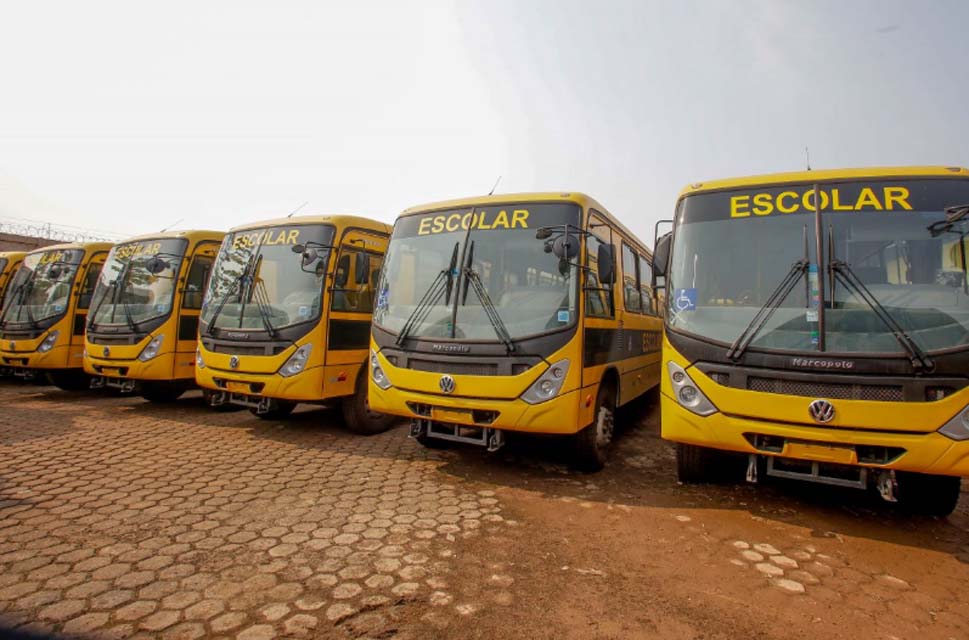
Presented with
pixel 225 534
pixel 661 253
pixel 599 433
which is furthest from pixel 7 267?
pixel 661 253

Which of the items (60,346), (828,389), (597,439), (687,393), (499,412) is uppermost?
(60,346)

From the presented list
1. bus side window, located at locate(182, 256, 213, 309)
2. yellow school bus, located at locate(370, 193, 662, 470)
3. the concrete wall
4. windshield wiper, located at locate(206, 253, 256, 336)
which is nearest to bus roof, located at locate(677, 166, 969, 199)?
yellow school bus, located at locate(370, 193, 662, 470)

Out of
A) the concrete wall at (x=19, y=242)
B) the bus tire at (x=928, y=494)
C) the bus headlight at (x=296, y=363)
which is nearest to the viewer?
the bus tire at (x=928, y=494)

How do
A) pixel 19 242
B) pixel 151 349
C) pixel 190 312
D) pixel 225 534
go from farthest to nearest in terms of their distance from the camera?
pixel 19 242
pixel 190 312
pixel 151 349
pixel 225 534

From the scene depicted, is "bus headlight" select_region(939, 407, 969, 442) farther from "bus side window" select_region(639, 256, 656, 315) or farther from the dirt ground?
"bus side window" select_region(639, 256, 656, 315)

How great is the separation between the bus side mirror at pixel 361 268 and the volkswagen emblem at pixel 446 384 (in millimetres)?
2682

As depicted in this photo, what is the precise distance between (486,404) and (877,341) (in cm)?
317

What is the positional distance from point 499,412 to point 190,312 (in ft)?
20.2

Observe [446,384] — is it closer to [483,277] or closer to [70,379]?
[483,277]

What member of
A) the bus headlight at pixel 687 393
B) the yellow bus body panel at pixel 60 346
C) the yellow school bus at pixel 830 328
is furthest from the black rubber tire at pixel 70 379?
the yellow school bus at pixel 830 328

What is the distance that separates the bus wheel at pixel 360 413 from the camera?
7.00 meters

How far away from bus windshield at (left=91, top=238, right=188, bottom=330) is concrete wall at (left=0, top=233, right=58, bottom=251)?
1911 cm

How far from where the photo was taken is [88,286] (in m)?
9.93

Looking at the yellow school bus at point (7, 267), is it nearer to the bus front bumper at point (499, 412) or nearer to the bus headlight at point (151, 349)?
the bus headlight at point (151, 349)
